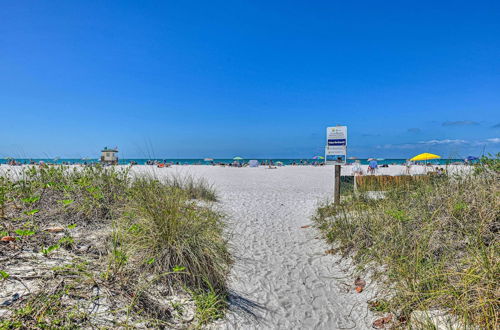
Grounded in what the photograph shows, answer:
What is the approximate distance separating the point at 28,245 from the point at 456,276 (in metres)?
4.93

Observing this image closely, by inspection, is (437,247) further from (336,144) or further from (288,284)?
(336,144)

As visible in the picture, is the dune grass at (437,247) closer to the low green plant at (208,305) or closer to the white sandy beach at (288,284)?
the white sandy beach at (288,284)

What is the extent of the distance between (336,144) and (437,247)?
18.2 ft

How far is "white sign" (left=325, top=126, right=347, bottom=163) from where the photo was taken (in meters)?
8.81

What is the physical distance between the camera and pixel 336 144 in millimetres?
→ 8930

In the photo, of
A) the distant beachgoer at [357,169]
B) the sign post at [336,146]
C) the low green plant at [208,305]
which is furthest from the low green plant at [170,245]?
the distant beachgoer at [357,169]

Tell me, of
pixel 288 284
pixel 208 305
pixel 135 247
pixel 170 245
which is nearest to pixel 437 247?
pixel 288 284

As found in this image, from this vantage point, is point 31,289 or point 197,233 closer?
point 31,289

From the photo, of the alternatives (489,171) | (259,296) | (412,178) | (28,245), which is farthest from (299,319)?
(412,178)

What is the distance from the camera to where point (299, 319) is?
10.9 ft

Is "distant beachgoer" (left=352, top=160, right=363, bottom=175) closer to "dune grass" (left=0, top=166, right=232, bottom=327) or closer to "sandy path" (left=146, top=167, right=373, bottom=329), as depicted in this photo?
"sandy path" (left=146, top=167, right=373, bottom=329)

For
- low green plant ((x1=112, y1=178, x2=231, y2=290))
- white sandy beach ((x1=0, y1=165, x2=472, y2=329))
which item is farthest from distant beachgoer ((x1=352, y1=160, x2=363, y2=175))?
low green plant ((x1=112, y1=178, x2=231, y2=290))

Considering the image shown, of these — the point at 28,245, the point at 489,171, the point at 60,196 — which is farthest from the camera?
the point at 60,196

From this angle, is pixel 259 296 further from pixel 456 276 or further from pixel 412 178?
pixel 412 178
